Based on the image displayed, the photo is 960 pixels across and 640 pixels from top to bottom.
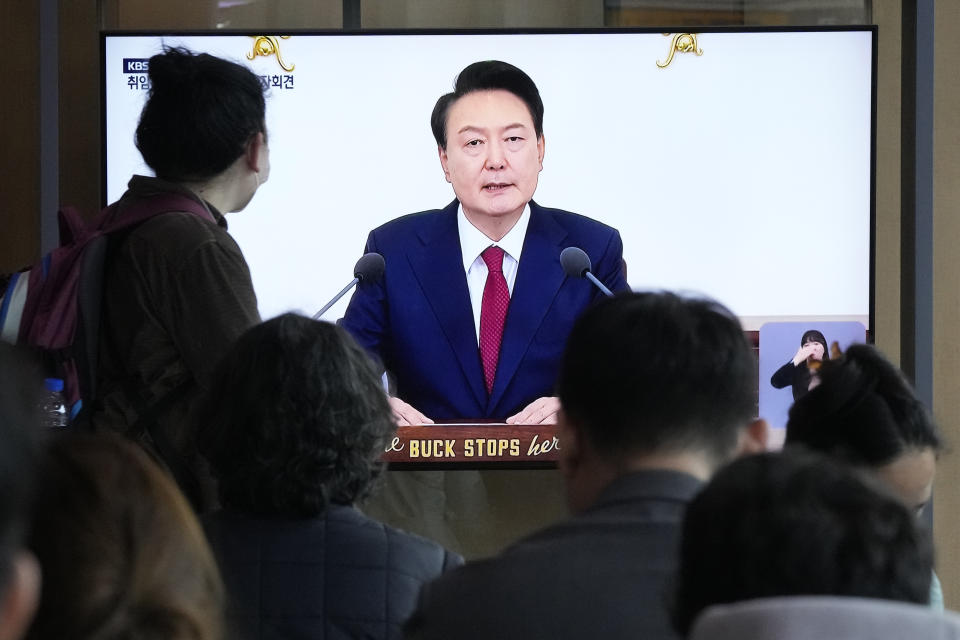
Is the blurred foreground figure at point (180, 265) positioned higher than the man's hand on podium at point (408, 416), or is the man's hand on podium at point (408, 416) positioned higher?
the blurred foreground figure at point (180, 265)

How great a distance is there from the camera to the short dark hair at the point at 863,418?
1828mm

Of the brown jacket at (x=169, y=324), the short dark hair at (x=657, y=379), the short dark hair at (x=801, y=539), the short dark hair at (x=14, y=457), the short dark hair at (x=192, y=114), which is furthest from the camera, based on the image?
the short dark hair at (x=192, y=114)

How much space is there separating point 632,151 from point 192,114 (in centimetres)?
175

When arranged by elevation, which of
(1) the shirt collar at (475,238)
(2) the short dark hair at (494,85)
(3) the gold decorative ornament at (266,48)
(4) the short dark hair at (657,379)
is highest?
(3) the gold decorative ornament at (266,48)

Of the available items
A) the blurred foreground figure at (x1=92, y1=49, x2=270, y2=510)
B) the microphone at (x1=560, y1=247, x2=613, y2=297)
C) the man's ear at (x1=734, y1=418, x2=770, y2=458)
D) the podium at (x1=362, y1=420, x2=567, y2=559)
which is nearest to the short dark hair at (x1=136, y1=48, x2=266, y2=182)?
the blurred foreground figure at (x1=92, y1=49, x2=270, y2=510)

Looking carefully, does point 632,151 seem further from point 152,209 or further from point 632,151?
point 152,209

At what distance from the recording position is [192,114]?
2195 mm

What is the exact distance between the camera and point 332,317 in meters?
3.66

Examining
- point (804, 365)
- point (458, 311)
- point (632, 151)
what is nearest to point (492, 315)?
point (458, 311)

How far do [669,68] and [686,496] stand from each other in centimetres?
263

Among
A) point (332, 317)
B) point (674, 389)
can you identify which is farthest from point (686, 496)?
point (332, 317)

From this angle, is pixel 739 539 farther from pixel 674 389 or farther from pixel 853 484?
pixel 674 389

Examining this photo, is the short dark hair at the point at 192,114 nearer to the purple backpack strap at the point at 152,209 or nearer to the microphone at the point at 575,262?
the purple backpack strap at the point at 152,209

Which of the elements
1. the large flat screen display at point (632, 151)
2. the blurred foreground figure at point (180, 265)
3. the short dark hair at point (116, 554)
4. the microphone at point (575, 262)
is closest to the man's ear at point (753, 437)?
the short dark hair at point (116, 554)
